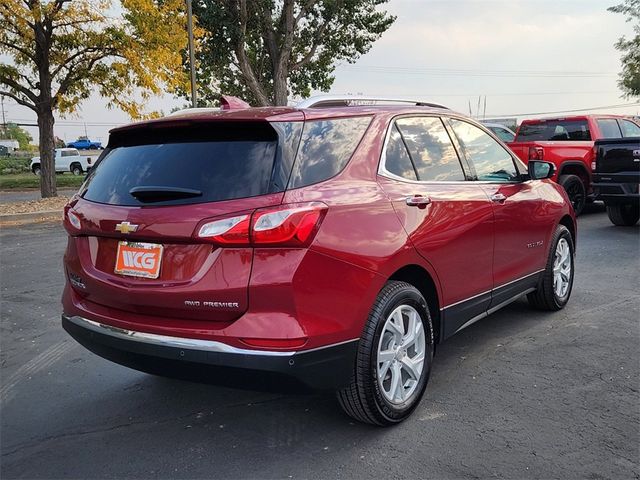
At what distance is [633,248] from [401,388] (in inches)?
260

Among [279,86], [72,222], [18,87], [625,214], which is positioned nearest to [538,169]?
[72,222]

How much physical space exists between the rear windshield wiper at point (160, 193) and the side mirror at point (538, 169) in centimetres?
308

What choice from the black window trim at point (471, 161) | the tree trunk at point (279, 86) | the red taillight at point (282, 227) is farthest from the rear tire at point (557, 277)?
the tree trunk at point (279, 86)

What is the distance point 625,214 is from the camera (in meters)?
10.3

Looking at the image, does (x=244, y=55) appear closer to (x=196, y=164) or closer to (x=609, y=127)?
(x=609, y=127)

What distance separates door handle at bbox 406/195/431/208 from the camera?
10.5 ft

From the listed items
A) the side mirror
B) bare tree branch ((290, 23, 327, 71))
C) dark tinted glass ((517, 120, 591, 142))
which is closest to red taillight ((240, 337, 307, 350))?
the side mirror

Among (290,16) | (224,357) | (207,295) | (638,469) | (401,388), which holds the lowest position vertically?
(638,469)

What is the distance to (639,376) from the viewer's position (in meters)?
3.71

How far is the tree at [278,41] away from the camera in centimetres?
2152

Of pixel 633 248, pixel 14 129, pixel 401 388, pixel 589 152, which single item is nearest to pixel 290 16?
pixel 589 152

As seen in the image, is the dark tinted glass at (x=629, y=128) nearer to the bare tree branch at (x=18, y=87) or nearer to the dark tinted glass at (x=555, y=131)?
the dark tinted glass at (x=555, y=131)

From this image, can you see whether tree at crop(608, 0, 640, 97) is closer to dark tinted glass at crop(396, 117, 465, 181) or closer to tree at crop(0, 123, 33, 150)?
dark tinted glass at crop(396, 117, 465, 181)

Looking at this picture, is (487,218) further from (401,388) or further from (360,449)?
(360,449)
